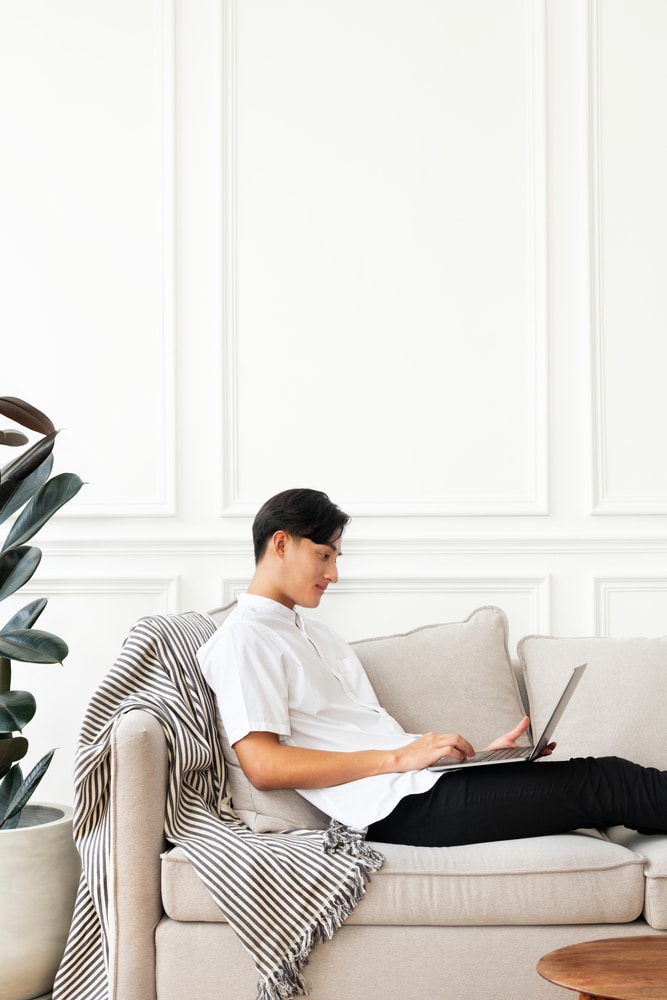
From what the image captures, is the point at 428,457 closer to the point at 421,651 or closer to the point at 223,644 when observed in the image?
the point at 421,651

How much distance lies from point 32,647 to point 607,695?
1.36 metres

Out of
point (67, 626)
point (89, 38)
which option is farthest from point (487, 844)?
point (89, 38)

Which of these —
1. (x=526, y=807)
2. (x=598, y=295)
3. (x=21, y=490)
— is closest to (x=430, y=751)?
(x=526, y=807)

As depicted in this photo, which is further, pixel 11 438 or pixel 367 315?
pixel 367 315

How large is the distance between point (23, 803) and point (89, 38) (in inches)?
86.0

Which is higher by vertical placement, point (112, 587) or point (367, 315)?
point (367, 315)

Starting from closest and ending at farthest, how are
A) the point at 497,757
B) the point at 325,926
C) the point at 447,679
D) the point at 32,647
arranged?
the point at 325,926 < the point at 497,757 < the point at 32,647 < the point at 447,679

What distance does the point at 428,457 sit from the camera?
9.02ft

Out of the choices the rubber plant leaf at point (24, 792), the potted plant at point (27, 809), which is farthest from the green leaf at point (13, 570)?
the rubber plant leaf at point (24, 792)

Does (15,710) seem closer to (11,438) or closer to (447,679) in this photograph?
(11,438)

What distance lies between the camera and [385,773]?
1899mm

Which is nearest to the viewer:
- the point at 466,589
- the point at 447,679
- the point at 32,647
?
the point at 32,647

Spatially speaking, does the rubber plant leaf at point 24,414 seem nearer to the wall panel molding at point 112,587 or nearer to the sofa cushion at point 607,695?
the wall panel molding at point 112,587

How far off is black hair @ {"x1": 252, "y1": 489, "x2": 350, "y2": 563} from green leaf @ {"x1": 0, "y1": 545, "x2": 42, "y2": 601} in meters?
0.56
